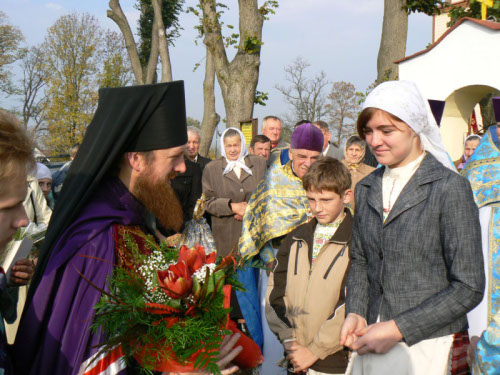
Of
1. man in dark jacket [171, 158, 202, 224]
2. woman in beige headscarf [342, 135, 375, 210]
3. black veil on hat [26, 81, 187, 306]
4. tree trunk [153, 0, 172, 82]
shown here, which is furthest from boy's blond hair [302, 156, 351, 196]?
tree trunk [153, 0, 172, 82]

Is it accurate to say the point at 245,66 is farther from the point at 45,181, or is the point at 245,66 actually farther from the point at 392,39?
the point at 45,181

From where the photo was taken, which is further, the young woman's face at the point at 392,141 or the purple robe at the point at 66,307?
the young woman's face at the point at 392,141

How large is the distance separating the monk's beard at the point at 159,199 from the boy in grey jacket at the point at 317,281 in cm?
124

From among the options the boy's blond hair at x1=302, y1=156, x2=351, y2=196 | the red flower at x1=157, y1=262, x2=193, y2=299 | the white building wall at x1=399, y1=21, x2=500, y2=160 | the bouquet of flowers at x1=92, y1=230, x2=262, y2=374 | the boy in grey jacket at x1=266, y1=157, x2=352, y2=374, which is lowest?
the boy in grey jacket at x1=266, y1=157, x2=352, y2=374

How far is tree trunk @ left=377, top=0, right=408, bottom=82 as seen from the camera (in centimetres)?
1280

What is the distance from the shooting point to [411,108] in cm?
256

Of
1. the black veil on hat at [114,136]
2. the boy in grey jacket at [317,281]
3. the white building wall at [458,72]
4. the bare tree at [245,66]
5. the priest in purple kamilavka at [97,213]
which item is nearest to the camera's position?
the priest in purple kamilavka at [97,213]

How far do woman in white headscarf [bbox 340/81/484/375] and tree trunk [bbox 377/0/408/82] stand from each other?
1069cm

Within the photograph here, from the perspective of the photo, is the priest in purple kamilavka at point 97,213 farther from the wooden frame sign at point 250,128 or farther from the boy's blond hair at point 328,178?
the wooden frame sign at point 250,128

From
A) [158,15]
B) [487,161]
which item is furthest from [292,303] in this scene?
[158,15]

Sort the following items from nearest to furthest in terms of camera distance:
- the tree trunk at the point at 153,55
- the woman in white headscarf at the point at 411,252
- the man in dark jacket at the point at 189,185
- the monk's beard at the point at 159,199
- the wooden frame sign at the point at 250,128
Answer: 1. the woman in white headscarf at the point at 411,252
2. the monk's beard at the point at 159,199
3. the man in dark jacket at the point at 189,185
4. the wooden frame sign at the point at 250,128
5. the tree trunk at the point at 153,55

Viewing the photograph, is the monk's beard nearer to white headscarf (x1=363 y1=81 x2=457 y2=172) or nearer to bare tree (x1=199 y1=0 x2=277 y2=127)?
white headscarf (x1=363 y1=81 x2=457 y2=172)

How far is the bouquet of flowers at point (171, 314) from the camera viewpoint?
1.81 meters

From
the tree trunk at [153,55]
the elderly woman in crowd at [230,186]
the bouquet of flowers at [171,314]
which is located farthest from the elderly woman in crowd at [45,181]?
the tree trunk at [153,55]
